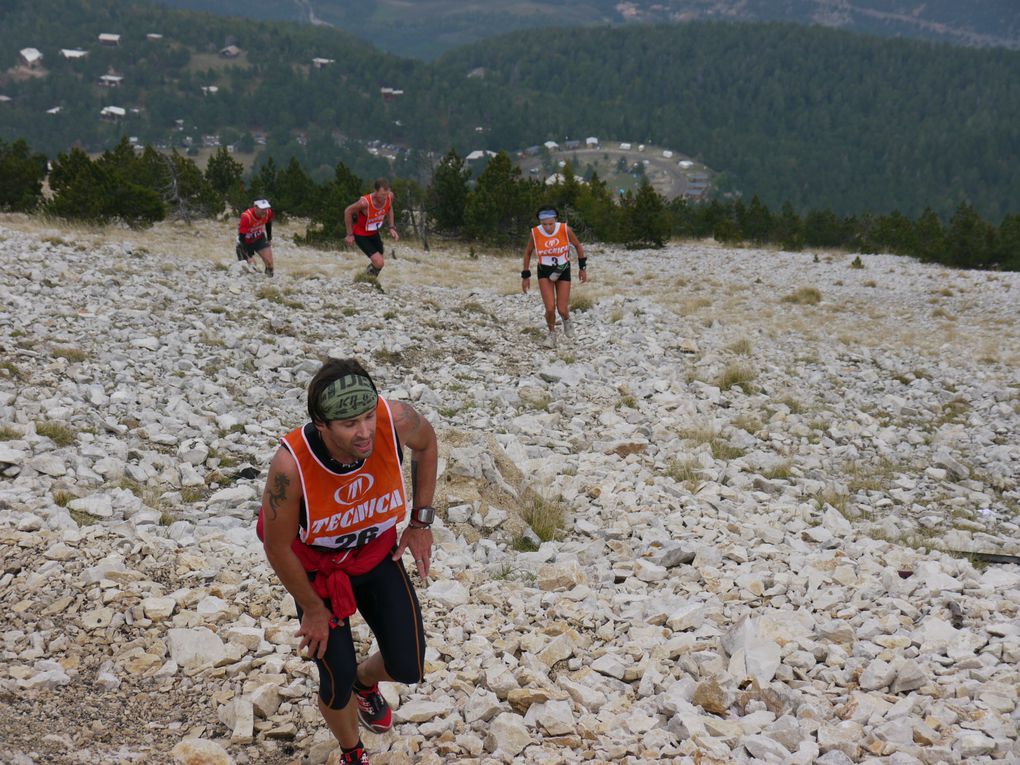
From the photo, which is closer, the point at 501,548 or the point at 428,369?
the point at 501,548

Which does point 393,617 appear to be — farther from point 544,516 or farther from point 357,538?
point 544,516

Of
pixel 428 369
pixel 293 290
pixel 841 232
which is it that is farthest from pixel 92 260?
pixel 841 232

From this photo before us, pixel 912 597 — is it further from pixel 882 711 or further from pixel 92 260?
pixel 92 260

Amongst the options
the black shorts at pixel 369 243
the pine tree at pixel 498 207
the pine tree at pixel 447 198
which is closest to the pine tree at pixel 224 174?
the pine tree at pixel 447 198

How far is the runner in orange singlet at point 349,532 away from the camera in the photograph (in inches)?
125

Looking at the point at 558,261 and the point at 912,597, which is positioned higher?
the point at 558,261

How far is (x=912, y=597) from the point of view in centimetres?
537

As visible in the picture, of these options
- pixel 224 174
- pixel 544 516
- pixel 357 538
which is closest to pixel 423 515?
pixel 357 538

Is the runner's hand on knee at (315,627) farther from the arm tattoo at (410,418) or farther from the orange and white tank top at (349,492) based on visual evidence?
the arm tattoo at (410,418)

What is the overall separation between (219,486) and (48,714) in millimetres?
3178

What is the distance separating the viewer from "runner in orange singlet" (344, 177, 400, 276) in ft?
49.2

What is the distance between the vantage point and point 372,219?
15.3 m

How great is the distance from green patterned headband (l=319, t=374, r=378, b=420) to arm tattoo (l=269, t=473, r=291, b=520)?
0.33m

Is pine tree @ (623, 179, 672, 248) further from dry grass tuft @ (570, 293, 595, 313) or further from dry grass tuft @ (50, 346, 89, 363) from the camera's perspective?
dry grass tuft @ (50, 346, 89, 363)
